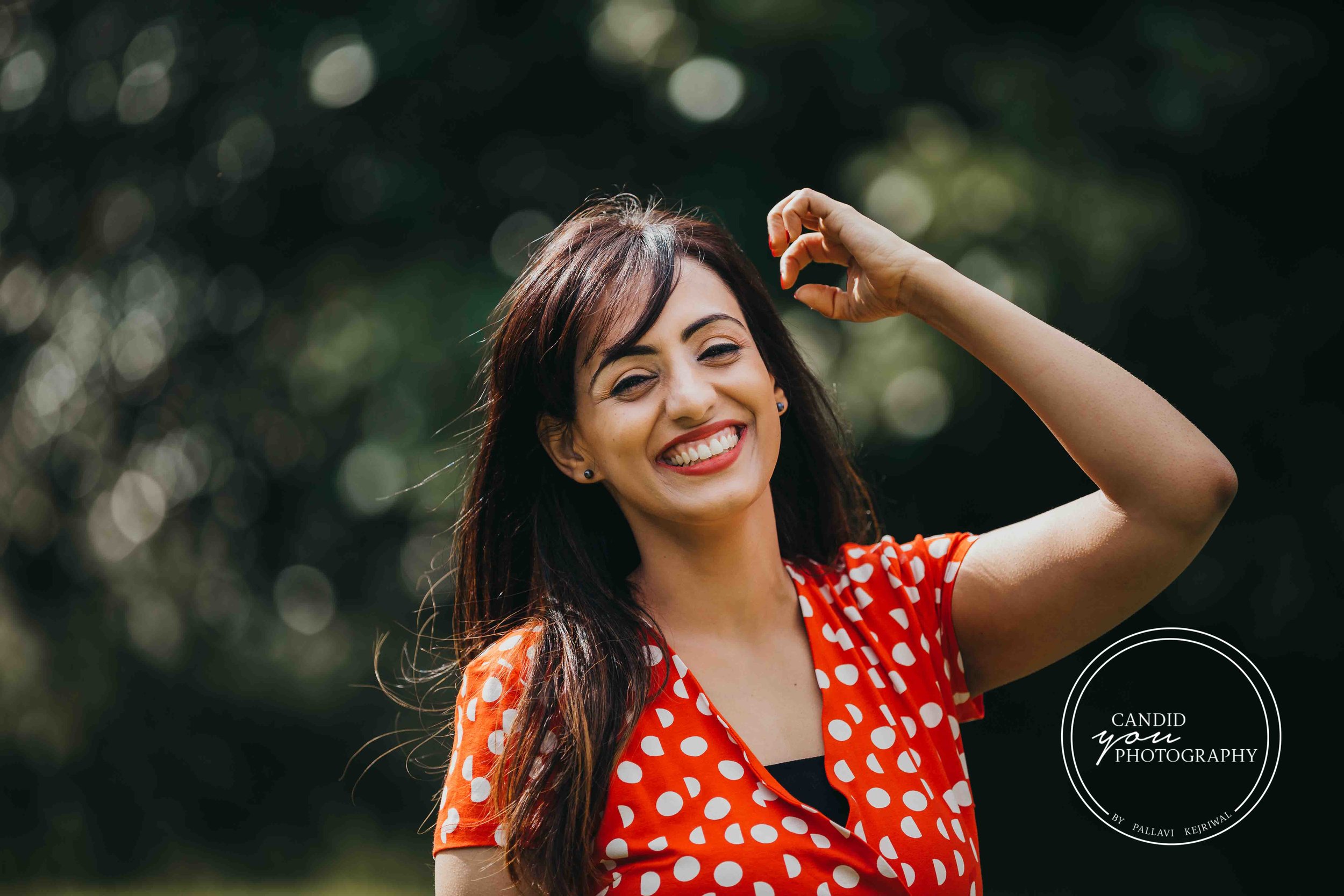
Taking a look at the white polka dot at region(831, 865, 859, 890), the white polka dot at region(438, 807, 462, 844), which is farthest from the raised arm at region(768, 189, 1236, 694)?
the white polka dot at region(438, 807, 462, 844)

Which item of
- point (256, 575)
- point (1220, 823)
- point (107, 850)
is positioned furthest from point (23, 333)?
point (1220, 823)

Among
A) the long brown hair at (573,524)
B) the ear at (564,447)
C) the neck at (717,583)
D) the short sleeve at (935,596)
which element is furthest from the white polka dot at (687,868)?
the ear at (564,447)

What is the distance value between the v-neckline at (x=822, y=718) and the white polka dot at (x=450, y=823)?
0.36 metres

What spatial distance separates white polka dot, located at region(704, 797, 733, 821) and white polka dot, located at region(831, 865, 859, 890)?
0.16 meters

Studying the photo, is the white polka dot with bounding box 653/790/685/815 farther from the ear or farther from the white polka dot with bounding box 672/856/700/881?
the ear

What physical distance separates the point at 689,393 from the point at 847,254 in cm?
41

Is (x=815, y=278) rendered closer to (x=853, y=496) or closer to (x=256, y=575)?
(x=853, y=496)

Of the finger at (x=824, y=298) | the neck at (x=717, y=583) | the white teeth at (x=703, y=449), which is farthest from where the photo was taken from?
the finger at (x=824, y=298)

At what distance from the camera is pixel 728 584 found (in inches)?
69.6

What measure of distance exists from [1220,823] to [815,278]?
1.83 m

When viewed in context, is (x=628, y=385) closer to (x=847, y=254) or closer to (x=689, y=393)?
(x=689, y=393)

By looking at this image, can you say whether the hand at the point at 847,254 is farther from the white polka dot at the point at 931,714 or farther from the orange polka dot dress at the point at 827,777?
the white polka dot at the point at 931,714

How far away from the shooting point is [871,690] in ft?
5.42

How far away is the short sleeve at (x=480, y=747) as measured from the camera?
1.53 m
